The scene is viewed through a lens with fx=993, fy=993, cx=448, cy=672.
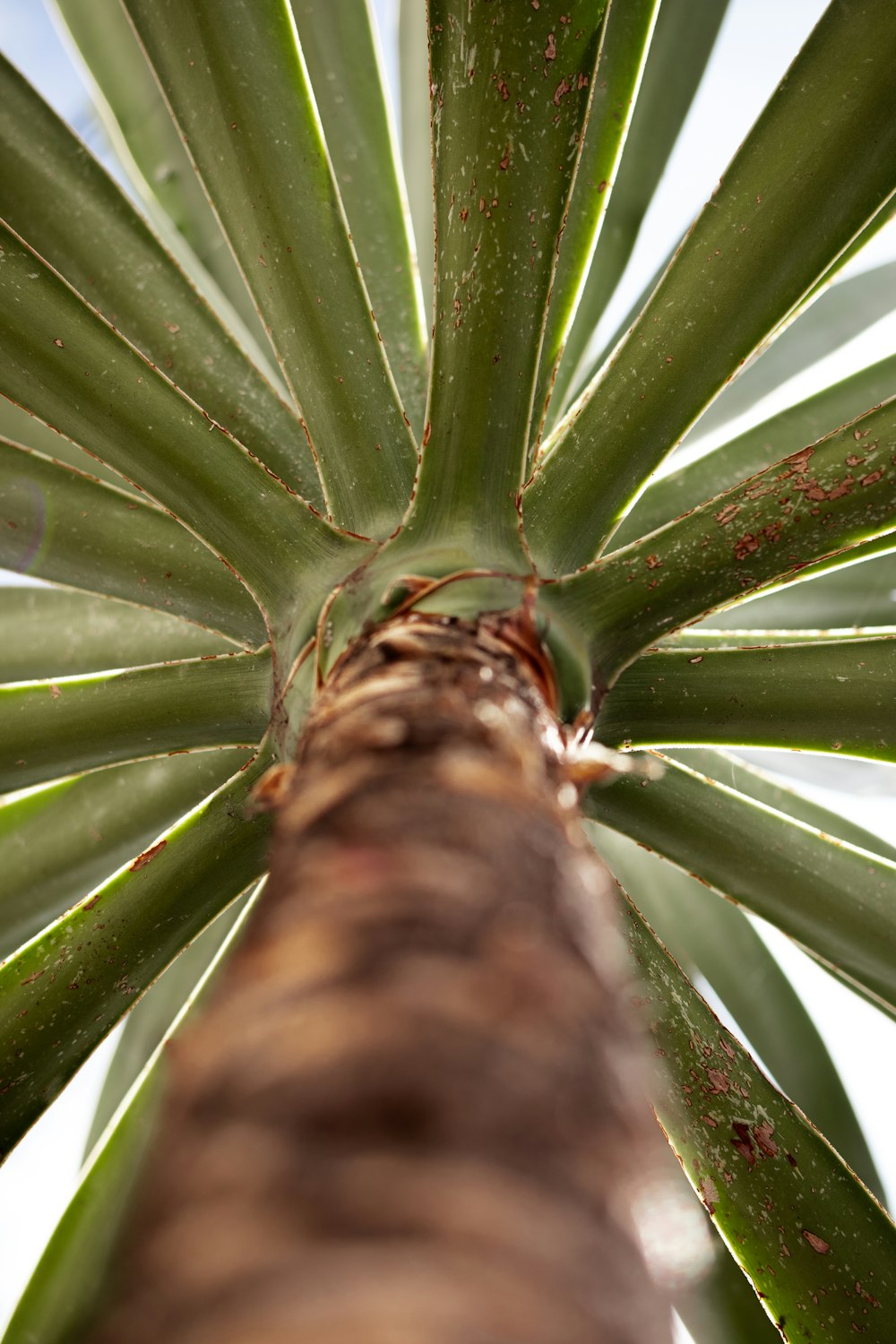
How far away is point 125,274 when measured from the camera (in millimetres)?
1761

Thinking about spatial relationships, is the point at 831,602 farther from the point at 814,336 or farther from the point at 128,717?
the point at 128,717

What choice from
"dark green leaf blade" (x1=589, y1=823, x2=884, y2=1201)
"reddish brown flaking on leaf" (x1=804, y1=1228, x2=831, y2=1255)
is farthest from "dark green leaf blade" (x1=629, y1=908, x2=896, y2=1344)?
"dark green leaf blade" (x1=589, y1=823, x2=884, y2=1201)

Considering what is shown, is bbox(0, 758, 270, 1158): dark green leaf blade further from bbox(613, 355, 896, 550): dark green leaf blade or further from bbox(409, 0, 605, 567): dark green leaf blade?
bbox(613, 355, 896, 550): dark green leaf blade

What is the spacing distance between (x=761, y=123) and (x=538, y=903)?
1.16 m

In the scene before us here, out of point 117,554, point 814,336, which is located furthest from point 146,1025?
point 814,336

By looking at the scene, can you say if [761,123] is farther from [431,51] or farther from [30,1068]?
[30,1068]

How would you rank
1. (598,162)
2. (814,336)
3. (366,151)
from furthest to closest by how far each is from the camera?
(814,336), (366,151), (598,162)

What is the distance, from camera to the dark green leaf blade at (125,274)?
171 centimetres

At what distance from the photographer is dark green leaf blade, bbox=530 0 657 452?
1.38 metres

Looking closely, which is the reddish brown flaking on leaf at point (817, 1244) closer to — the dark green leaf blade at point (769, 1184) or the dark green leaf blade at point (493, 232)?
the dark green leaf blade at point (769, 1184)

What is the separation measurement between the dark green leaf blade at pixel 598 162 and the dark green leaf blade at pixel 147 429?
0.36 metres

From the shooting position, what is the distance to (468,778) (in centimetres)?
62

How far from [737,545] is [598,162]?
740 mm

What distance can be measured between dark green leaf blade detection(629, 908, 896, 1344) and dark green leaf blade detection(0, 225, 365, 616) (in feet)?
2.78
